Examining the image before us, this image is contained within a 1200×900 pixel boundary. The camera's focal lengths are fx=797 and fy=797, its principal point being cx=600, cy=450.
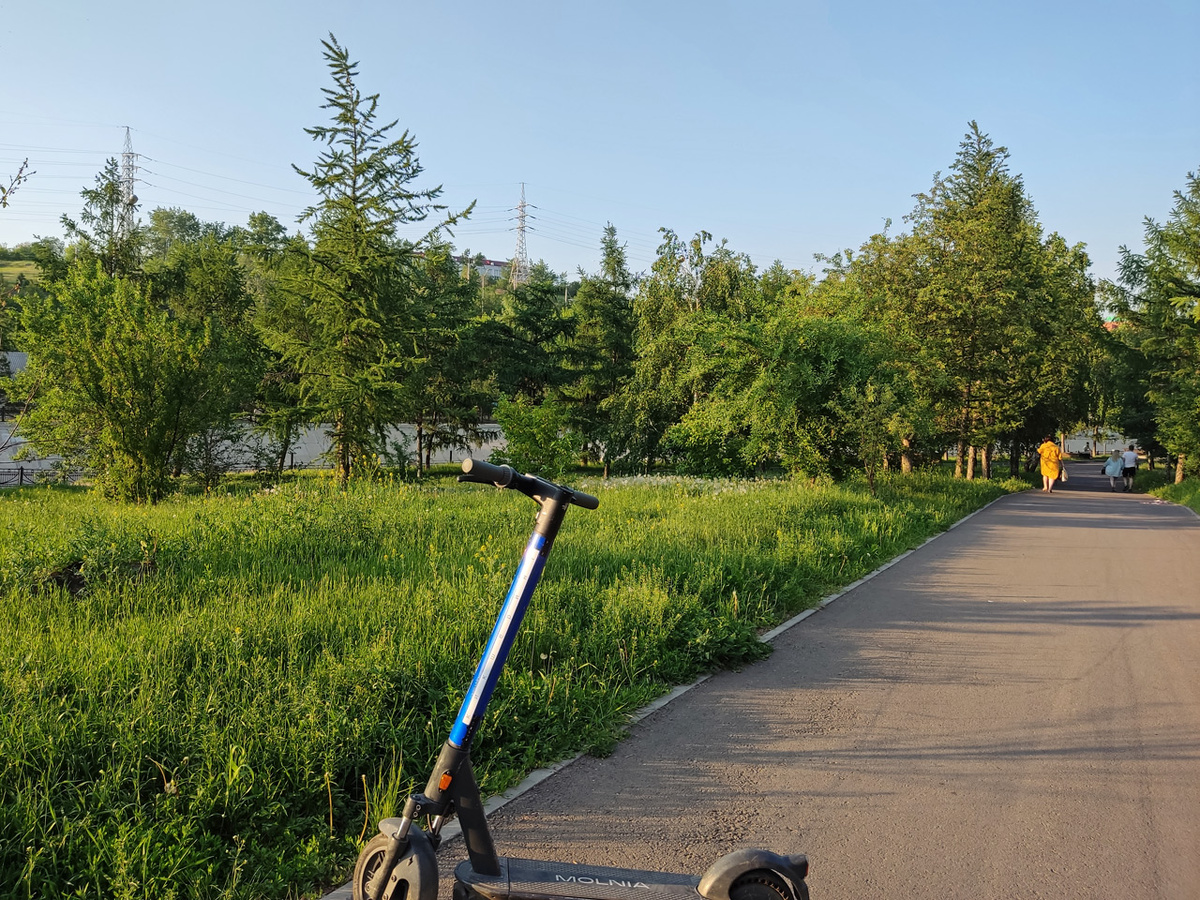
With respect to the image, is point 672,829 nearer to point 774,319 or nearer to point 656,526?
point 656,526

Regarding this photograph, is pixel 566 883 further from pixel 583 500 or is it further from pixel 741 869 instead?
pixel 583 500

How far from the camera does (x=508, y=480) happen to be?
240cm

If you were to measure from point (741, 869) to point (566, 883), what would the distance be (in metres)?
0.57

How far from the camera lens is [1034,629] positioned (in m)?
7.29

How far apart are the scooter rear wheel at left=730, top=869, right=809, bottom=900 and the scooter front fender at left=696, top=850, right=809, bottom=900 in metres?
0.02

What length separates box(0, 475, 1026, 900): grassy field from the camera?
9.88 feet

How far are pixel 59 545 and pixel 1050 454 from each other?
27190 mm

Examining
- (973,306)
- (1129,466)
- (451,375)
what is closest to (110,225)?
(451,375)

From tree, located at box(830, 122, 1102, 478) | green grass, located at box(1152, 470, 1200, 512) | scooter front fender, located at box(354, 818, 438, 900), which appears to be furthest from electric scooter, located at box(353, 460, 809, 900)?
green grass, located at box(1152, 470, 1200, 512)

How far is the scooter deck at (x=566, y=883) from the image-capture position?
2506 millimetres

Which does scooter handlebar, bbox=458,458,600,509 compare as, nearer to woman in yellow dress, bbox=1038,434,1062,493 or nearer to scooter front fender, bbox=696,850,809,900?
scooter front fender, bbox=696,850,809,900

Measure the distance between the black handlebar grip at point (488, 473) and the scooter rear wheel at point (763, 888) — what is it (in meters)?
1.51

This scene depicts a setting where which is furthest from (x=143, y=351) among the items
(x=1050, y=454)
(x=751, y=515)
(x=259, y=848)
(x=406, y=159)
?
(x=1050, y=454)

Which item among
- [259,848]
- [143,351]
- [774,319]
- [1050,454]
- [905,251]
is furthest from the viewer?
[1050,454]
